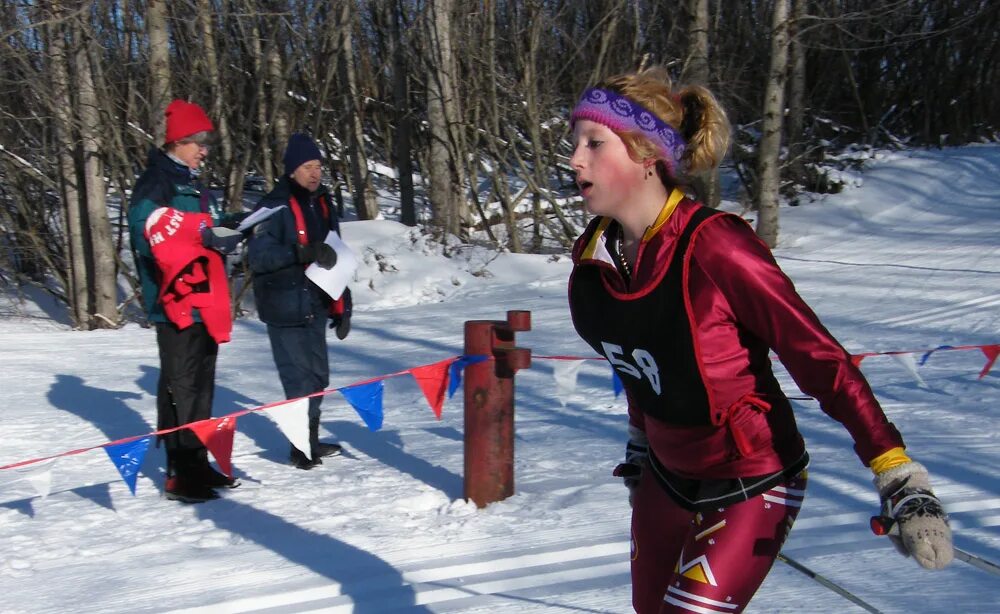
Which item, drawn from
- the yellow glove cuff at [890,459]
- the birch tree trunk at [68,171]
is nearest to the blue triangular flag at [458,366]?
the yellow glove cuff at [890,459]

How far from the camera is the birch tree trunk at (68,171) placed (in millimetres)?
10906

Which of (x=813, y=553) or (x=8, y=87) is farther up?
(x=8, y=87)

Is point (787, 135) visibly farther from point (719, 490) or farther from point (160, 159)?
point (719, 490)

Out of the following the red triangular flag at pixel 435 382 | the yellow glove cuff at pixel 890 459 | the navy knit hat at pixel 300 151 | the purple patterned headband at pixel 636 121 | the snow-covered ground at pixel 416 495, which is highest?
the navy knit hat at pixel 300 151

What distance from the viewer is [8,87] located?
491 inches

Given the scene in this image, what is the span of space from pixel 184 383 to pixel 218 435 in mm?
404

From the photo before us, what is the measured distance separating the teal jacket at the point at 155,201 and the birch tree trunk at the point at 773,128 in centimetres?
1002

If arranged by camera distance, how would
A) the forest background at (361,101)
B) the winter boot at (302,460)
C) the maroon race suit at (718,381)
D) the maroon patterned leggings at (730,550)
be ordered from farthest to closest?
the forest background at (361,101), the winter boot at (302,460), the maroon patterned leggings at (730,550), the maroon race suit at (718,381)

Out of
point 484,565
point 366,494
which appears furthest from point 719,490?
point 366,494

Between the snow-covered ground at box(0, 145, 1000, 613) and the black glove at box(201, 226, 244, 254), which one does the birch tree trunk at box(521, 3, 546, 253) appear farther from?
the black glove at box(201, 226, 244, 254)

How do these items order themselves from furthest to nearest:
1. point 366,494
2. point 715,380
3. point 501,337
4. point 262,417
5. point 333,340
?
point 333,340
point 262,417
point 366,494
point 501,337
point 715,380

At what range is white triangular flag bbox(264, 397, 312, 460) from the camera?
16.1 ft

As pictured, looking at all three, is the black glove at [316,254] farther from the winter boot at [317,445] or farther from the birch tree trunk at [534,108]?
the birch tree trunk at [534,108]

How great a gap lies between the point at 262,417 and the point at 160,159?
2.47 metres
